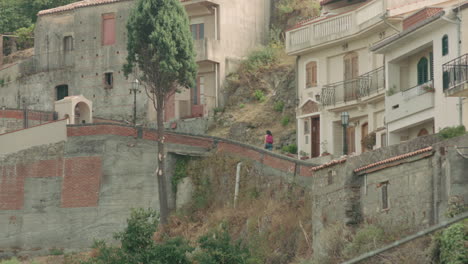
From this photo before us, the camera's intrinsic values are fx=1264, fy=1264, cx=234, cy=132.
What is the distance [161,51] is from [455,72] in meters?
17.5

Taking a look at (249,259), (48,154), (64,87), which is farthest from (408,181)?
(64,87)

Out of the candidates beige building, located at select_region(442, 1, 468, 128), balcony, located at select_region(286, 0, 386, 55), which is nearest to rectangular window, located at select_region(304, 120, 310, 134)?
balcony, located at select_region(286, 0, 386, 55)

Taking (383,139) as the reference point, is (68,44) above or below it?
above

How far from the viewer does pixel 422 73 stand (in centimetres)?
4534

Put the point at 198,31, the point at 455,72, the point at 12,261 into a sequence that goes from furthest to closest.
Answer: the point at 198,31
the point at 12,261
the point at 455,72

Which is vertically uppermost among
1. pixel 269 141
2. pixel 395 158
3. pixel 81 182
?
pixel 269 141

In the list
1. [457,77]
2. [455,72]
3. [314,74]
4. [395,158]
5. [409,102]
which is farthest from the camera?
[314,74]

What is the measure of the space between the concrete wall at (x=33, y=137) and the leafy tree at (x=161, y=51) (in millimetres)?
4350

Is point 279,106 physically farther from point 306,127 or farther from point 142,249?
point 142,249

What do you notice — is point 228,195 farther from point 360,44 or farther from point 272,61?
point 272,61

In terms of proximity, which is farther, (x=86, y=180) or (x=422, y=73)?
(x=86, y=180)

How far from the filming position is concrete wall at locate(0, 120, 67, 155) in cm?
5719

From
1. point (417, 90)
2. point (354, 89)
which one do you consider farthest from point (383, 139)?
point (354, 89)

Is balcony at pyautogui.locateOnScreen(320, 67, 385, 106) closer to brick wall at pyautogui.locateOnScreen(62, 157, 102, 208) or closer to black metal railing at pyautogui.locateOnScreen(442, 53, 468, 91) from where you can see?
black metal railing at pyautogui.locateOnScreen(442, 53, 468, 91)
